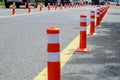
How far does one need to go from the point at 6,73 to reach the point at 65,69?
45.3 inches

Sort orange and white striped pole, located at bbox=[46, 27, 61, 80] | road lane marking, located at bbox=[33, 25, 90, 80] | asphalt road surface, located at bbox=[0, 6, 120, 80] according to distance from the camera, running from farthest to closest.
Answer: asphalt road surface, located at bbox=[0, 6, 120, 80], road lane marking, located at bbox=[33, 25, 90, 80], orange and white striped pole, located at bbox=[46, 27, 61, 80]

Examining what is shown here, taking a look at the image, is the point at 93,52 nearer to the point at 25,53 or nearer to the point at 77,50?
the point at 77,50

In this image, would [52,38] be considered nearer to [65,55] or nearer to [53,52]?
[53,52]

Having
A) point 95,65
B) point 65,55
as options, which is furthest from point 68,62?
point 65,55

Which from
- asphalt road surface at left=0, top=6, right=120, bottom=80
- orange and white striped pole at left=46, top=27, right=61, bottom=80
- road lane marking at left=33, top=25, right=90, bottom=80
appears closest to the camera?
orange and white striped pole at left=46, top=27, right=61, bottom=80

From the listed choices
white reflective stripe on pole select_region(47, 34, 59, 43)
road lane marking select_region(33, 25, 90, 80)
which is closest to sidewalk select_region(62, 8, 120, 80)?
road lane marking select_region(33, 25, 90, 80)

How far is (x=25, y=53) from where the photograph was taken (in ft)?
34.7

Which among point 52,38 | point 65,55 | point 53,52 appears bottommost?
point 65,55

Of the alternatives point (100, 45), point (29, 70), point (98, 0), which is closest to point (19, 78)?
point (29, 70)

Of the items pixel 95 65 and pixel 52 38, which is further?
pixel 95 65

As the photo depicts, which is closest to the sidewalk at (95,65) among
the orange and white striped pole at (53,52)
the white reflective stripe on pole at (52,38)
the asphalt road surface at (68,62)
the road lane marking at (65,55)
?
the asphalt road surface at (68,62)

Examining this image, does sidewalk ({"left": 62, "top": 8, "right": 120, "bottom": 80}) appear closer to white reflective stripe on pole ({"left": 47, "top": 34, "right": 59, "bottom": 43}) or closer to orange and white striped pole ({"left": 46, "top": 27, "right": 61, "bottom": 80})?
orange and white striped pole ({"left": 46, "top": 27, "right": 61, "bottom": 80})

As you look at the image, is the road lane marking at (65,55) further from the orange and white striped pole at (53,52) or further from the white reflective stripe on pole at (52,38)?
the white reflective stripe on pole at (52,38)

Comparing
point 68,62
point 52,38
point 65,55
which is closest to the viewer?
point 52,38
